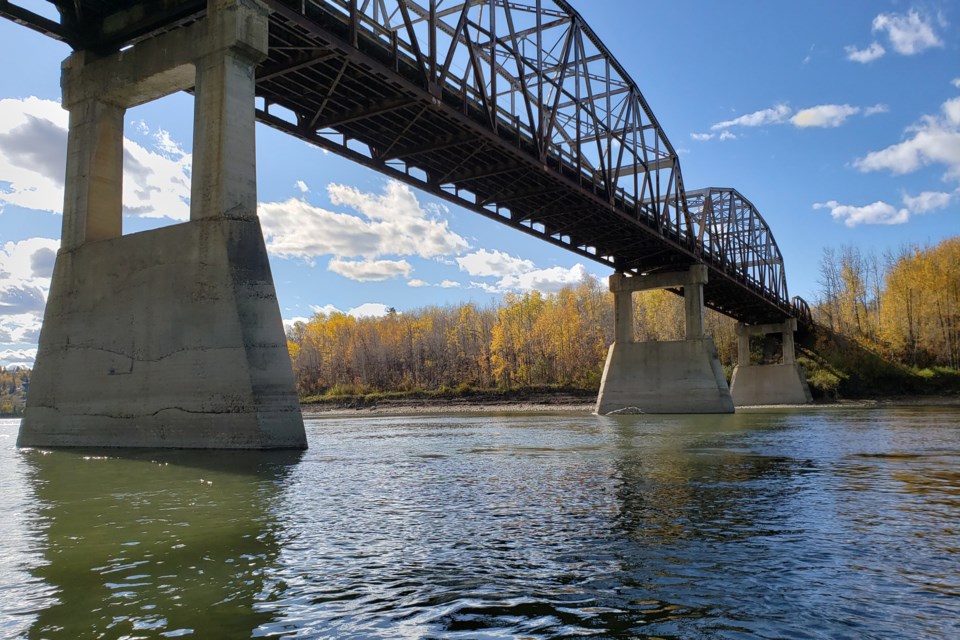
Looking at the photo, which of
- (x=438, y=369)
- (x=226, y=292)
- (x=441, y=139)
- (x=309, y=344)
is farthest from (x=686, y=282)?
(x=309, y=344)

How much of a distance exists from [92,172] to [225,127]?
22.2ft

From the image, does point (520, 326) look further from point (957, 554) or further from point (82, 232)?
point (957, 554)

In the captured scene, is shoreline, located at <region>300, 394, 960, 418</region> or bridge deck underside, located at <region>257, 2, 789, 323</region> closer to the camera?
bridge deck underside, located at <region>257, 2, 789, 323</region>

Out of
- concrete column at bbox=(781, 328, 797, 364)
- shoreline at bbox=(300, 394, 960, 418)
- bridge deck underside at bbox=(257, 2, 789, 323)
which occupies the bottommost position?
shoreline at bbox=(300, 394, 960, 418)

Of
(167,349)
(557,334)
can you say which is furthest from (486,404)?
(167,349)

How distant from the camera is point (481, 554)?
20.7 feet

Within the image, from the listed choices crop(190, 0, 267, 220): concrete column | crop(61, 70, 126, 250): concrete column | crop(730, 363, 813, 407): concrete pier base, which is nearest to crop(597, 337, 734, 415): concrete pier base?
crop(730, 363, 813, 407): concrete pier base

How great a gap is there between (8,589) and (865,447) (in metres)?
20.9

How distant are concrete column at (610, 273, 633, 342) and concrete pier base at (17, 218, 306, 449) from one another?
4195 centimetres

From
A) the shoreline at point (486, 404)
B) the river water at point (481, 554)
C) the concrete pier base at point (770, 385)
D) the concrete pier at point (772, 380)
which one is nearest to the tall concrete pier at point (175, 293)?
the river water at point (481, 554)

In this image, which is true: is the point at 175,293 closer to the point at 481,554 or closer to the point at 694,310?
the point at 481,554

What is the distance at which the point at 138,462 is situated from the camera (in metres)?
15.0

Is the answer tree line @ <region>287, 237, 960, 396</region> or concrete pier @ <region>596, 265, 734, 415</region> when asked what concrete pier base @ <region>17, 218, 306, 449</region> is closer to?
concrete pier @ <region>596, 265, 734, 415</region>

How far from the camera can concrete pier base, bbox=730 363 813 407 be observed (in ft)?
258
